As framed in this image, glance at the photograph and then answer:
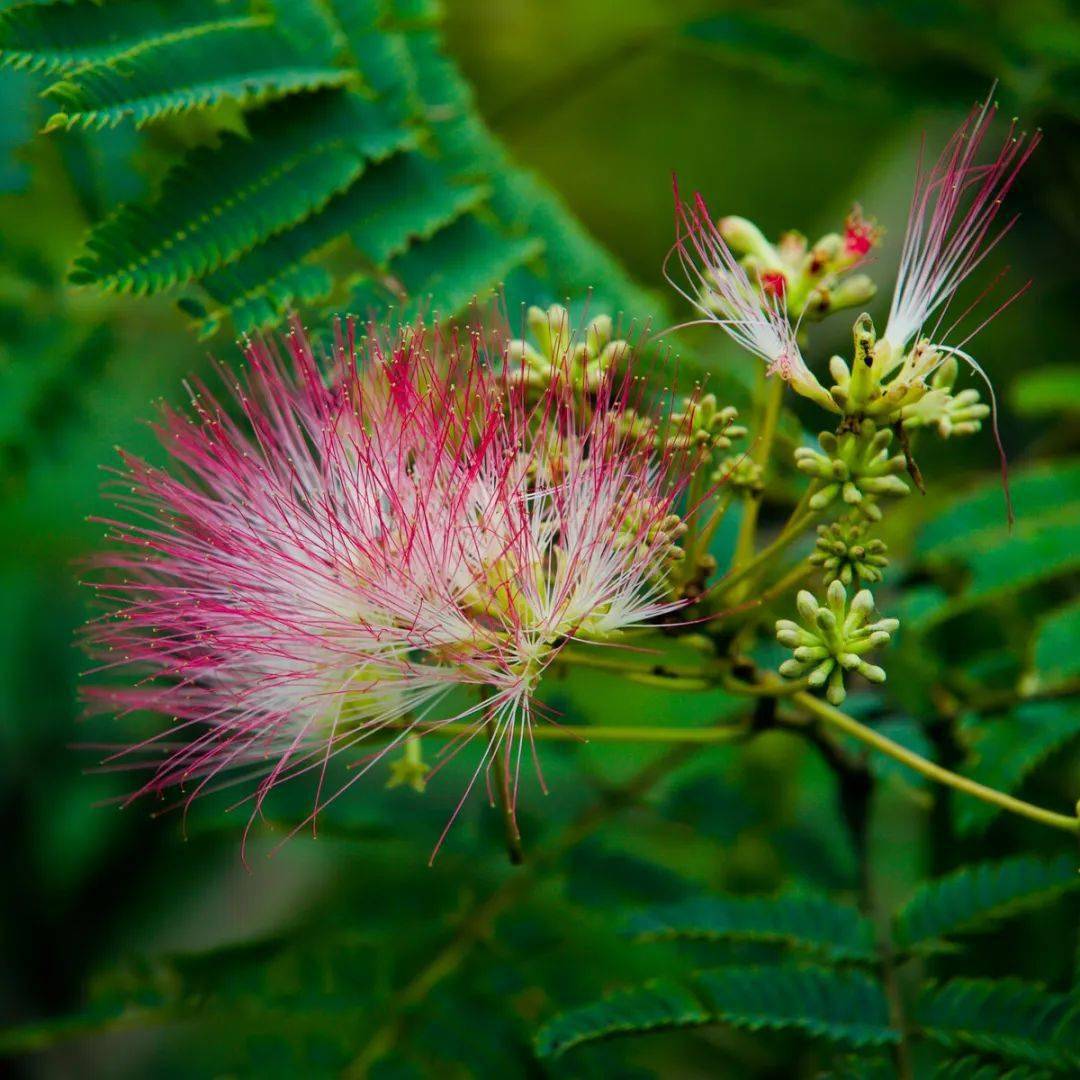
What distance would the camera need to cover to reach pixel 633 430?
1.75 m

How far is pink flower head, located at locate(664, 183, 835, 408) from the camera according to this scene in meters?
1.69

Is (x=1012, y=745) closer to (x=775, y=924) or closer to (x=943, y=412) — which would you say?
(x=775, y=924)

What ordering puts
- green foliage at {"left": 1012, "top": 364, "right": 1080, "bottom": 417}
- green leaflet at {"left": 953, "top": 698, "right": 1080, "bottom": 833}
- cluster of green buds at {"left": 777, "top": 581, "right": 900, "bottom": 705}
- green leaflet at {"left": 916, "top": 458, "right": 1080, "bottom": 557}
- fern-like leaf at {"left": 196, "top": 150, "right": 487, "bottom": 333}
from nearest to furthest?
cluster of green buds at {"left": 777, "top": 581, "right": 900, "bottom": 705}
fern-like leaf at {"left": 196, "top": 150, "right": 487, "bottom": 333}
green leaflet at {"left": 953, "top": 698, "right": 1080, "bottom": 833}
green leaflet at {"left": 916, "top": 458, "right": 1080, "bottom": 557}
green foliage at {"left": 1012, "top": 364, "right": 1080, "bottom": 417}

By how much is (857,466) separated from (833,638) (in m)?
0.25

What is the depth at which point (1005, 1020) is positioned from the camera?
1868 millimetres

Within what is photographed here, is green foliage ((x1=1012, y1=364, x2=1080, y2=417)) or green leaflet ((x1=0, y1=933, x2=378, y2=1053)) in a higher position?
green foliage ((x1=1012, y1=364, x2=1080, y2=417))

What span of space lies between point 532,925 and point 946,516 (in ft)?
4.31

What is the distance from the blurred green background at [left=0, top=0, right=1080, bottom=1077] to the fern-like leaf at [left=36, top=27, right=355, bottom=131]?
35 cm

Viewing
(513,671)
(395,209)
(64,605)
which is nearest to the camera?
(513,671)

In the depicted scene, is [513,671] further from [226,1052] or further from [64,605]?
[64,605]

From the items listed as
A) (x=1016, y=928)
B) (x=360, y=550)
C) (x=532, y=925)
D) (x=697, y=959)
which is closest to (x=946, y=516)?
(x=1016, y=928)

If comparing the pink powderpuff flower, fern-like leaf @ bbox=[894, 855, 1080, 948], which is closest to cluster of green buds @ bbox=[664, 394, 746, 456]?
the pink powderpuff flower

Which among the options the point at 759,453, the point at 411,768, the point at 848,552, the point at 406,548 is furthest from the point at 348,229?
the point at 848,552

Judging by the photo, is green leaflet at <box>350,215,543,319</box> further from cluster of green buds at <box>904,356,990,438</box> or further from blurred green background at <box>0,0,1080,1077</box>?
cluster of green buds at <box>904,356,990,438</box>
